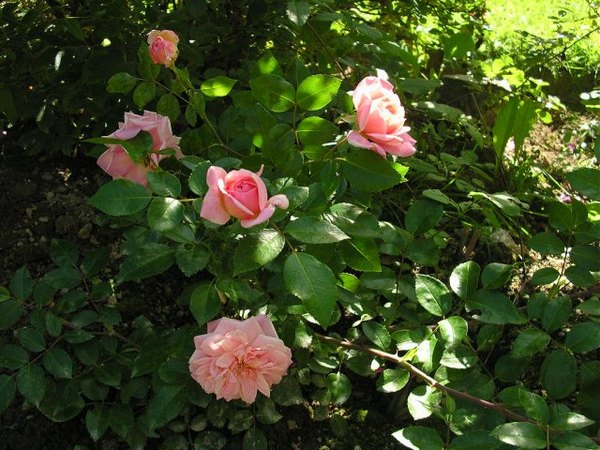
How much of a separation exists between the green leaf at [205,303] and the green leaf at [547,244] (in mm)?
636

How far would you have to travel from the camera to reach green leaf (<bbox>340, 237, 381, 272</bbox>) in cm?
118

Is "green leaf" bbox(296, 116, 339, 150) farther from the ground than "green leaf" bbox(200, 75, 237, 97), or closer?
farther from the ground

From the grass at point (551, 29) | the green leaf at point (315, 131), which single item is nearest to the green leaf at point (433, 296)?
the green leaf at point (315, 131)

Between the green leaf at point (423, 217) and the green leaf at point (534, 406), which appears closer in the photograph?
the green leaf at point (534, 406)

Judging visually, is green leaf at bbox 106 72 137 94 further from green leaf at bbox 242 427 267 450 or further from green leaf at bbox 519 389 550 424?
green leaf at bbox 519 389 550 424

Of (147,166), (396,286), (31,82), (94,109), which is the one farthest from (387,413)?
(31,82)

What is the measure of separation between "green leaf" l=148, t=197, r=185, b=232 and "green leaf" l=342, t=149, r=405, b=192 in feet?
0.95

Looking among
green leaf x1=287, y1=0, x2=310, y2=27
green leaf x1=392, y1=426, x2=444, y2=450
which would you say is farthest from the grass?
green leaf x1=392, y1=426, x2=444, y2=450

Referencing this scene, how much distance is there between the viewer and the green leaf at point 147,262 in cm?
113

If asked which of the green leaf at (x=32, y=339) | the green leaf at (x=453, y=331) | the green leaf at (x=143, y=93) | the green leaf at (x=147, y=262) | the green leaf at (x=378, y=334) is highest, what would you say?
the green leaf at (x=143, y=93)

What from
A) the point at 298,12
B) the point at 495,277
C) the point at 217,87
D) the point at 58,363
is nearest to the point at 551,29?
the point at 298,12

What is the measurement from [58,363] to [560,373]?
0.91 meters

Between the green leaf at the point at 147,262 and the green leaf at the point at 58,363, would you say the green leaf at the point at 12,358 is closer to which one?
the green leaf at the point at 58,363

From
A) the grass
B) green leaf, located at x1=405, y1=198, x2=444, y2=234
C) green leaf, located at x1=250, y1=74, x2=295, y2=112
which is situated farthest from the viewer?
the grass
